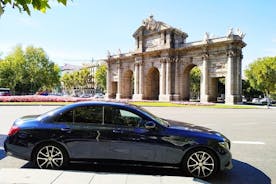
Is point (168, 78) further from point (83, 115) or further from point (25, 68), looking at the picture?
point (83, 115)

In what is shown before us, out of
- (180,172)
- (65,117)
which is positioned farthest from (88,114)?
(180,172)

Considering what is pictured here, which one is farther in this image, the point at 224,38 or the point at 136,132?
the point at 224,38

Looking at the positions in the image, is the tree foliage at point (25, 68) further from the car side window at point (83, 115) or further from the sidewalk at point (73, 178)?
the sidewalk at point (73, 178)

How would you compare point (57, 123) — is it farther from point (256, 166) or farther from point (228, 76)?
point (228, 76)

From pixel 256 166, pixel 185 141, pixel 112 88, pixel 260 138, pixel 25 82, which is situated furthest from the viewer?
pixel 25 82

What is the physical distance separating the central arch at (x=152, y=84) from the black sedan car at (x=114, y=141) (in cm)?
4874

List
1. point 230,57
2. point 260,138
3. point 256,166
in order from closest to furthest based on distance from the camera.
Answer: point 256,166
point 260,138
point 230,57

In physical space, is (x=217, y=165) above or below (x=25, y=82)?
below

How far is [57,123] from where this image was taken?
20.1ft

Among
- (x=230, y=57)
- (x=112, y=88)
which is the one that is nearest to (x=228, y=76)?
(x=230, y=57)

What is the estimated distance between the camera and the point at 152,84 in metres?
56.7

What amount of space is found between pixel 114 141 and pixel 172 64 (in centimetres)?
4490

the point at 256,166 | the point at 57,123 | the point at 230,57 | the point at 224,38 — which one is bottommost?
the point at 256,166

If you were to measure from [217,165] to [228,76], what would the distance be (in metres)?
37.5
